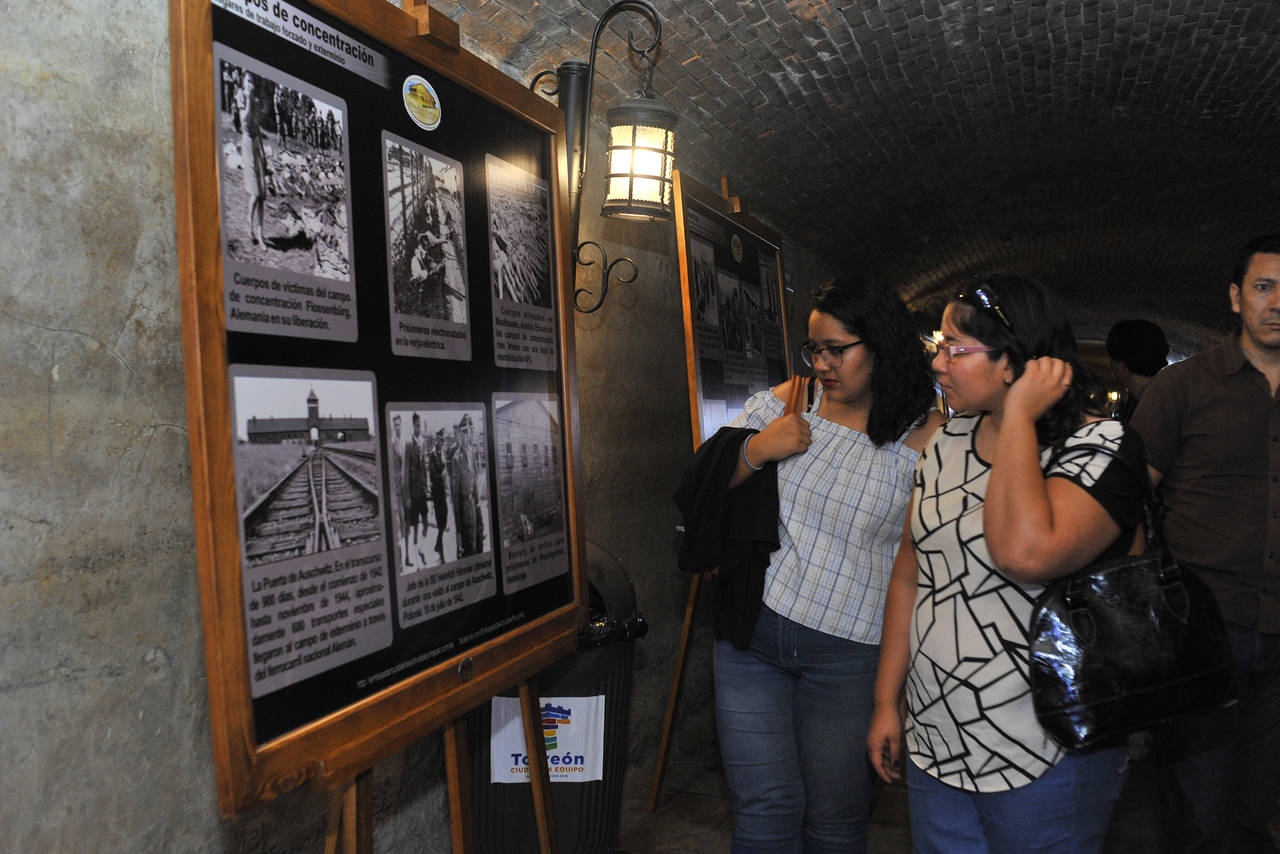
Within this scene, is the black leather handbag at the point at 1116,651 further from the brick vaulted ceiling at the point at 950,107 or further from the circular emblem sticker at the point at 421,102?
the brick vaulted ceiling at the point at 950,107

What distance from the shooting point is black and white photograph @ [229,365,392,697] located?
1352 mm

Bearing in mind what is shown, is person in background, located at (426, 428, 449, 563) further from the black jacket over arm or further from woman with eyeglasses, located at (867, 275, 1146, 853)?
woman with eyeglasses, located at (867, 275, 1146, 853)

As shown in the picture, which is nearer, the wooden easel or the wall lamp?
the wooden easel

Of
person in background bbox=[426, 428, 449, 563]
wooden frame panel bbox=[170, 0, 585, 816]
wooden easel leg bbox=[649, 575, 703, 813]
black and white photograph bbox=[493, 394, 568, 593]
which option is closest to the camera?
wooden frame panel bbox=[170, 0, 585, 816]

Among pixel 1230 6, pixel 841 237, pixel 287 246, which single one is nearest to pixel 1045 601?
pixel 287 246

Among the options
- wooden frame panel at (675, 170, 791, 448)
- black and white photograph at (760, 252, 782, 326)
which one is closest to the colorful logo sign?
wooden frame panel at (675, 170, 791, 448)

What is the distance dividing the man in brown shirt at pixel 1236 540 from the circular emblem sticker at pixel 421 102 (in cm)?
218

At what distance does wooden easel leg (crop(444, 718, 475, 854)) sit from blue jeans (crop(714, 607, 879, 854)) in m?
0.67

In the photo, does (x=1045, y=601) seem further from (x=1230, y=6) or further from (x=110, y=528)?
(x=1230, y=6)

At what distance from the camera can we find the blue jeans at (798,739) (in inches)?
86.4

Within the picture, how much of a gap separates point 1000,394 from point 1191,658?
0.55 m

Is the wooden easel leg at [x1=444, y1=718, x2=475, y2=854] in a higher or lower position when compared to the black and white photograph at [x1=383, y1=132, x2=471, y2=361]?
lower

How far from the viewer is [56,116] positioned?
1.63 m

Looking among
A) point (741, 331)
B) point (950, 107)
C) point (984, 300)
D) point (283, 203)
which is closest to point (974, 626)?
point (984, 300)
